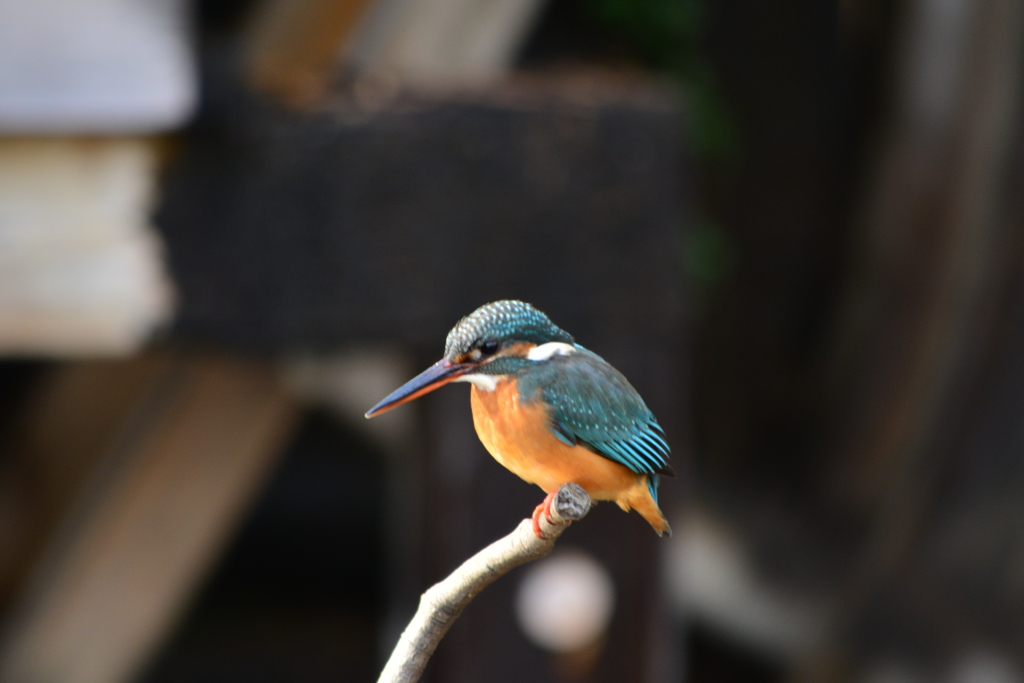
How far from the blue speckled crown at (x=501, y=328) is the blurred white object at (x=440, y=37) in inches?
46.5

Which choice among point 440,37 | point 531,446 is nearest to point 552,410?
point 531,446

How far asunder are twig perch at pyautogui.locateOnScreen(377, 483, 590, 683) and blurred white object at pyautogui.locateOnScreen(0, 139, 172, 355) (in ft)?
3.74

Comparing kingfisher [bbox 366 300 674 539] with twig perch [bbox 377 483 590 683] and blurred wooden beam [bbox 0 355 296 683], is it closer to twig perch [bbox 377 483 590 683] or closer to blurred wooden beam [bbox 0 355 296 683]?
twig perch [bbox 377 483 590 683]

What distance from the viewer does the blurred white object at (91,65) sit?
123cm

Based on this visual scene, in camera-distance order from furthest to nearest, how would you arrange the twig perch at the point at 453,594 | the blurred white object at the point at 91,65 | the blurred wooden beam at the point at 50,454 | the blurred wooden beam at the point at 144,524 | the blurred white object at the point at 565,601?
the blurred wooden beam at the point at 50,454 → the blurred wooden beam at the point at 144,524 → the blurred white object at the point at 565,601 → the blurred white object at the point at 91,65 → the twig perch at the point at 453,594

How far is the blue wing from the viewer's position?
0.41 metres

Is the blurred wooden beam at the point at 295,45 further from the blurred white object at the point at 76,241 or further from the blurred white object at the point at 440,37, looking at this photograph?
the blurred white object at the point at 76,241

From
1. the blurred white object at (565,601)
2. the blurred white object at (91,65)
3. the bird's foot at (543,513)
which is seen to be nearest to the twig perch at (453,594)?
the bird's foot at (543,513)

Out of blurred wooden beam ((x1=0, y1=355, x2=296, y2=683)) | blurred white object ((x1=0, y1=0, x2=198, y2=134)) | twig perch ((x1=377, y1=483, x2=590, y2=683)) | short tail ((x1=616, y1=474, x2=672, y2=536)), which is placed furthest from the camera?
blurred wooden beam ((x1=0, y1=355, x2=296, y2=683))

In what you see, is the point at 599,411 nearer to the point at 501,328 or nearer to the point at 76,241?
the point at 501,328

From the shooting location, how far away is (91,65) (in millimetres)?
1257

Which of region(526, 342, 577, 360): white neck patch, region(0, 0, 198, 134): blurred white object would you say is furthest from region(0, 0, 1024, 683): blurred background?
region(526, 342, 577, 360): white neck patch

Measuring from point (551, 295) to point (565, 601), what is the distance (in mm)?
486

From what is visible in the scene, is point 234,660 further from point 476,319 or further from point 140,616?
point 476,319
